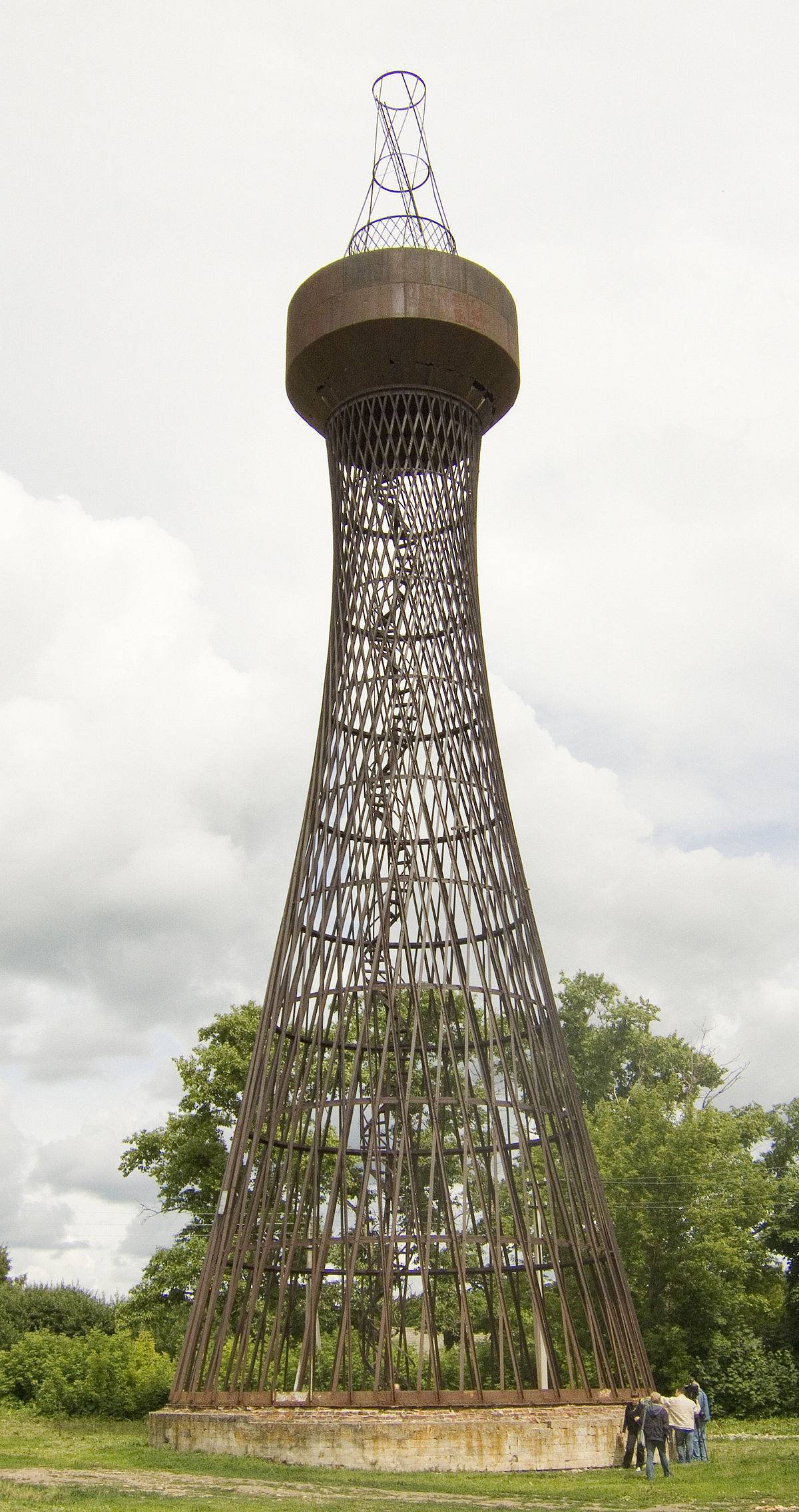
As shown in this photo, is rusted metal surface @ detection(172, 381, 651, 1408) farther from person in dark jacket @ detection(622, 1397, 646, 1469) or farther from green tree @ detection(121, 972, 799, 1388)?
green tree @ detection(121, 972, 799, 1388)

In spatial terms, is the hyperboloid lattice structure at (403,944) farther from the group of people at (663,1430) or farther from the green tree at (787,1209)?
the green tree at (787,1209)

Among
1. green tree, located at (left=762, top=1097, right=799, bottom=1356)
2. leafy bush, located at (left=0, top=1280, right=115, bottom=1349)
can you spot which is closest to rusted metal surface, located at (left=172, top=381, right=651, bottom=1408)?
green tree, located at (left=762, top=1097, right=799, bottom=1356)

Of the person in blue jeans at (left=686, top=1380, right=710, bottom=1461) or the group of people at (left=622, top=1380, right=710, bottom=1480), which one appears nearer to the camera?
the group of people at (left=622, top=1380, right=710, bottom=1480)

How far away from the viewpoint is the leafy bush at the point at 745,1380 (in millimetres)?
23203

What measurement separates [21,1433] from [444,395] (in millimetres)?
15335

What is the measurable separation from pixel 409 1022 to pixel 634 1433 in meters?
5.00

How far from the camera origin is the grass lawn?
9227mm

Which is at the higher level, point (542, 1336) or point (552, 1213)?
point (552, 1213)

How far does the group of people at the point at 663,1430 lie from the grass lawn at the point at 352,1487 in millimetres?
232

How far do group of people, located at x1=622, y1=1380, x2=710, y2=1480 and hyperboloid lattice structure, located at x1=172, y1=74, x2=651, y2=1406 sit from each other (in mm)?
545

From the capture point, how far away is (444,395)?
17.0 meters

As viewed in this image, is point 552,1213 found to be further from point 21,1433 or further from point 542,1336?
point 21,1433

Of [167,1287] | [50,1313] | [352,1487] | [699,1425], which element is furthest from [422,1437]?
[50,1313]

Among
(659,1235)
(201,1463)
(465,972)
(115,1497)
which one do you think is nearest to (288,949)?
(465,972)
